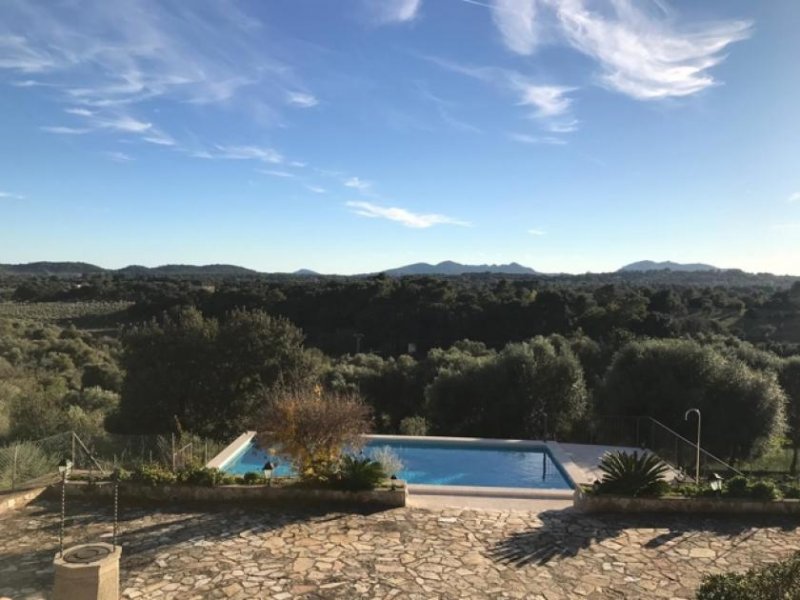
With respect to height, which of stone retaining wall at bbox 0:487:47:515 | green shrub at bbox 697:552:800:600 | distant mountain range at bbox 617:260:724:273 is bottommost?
stone retaining wall at bbox 0:487:47:515

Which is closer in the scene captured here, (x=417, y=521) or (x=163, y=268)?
(x=417, y=521)

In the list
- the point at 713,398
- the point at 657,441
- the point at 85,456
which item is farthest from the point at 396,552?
the point at 713,398

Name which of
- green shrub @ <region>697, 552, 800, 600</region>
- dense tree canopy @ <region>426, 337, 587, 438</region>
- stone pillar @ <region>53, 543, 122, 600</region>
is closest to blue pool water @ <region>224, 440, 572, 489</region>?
dense tree canopy @ <region>426, 337, 587, 438</region>

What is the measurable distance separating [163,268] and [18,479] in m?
115

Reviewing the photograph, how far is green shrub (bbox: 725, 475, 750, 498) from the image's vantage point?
9.28 m

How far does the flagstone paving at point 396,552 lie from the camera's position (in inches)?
259

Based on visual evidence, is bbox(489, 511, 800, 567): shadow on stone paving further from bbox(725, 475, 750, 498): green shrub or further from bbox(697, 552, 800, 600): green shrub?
bbox(697, 552, 800, 600): green shrub

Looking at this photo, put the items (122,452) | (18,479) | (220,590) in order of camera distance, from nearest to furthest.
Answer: (220,590) < (18,479) < (122,452)

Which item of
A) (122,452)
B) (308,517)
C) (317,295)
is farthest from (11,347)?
(308,517)

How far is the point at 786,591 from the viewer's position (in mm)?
3990

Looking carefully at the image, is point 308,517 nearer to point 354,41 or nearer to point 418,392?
point 354,41

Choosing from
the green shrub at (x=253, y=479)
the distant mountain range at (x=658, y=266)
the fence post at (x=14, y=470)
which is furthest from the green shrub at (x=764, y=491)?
the distant mountain range at (x=658, y=266)

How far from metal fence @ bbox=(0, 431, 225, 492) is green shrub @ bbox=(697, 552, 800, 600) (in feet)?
27.0

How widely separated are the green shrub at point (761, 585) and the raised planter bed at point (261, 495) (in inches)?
212
